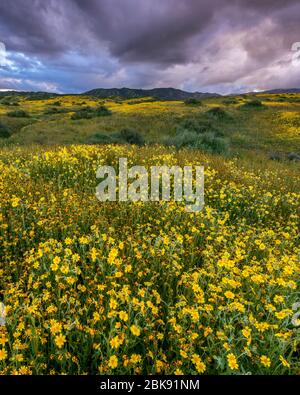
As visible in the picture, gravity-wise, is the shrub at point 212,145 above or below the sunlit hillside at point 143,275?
above

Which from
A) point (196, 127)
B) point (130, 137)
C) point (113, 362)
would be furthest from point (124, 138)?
point (113, 362)

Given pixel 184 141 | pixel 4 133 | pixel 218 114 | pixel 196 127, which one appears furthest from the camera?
pixel 218 114

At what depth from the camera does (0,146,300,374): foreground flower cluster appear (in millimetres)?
2125

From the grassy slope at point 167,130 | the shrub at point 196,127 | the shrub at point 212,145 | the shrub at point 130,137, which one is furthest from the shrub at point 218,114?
the shrub at point 212,145

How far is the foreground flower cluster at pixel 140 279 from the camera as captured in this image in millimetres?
2125

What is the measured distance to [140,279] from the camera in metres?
3.12

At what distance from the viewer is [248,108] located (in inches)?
1430

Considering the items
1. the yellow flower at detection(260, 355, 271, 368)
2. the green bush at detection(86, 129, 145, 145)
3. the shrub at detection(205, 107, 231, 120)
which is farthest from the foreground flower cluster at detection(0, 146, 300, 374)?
the shrub at detection(205, 107, 231, 120)

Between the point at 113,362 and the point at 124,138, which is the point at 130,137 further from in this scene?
the point at 113,362

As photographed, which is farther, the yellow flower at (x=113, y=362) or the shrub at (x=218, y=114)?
the shrub at (x=218, y=114)

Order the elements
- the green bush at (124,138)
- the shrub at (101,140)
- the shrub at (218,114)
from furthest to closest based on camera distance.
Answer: the shrub at (218,114) < the green bush at (124,138) < the shrub at (101,140)

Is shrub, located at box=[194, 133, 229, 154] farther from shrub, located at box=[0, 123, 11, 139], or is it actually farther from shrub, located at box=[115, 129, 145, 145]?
shrub, located at box=[0, 123, 11, 139]

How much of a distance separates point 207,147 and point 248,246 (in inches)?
386

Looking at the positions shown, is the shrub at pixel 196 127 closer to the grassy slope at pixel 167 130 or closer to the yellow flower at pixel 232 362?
the grassy slope at pixel 167 130
